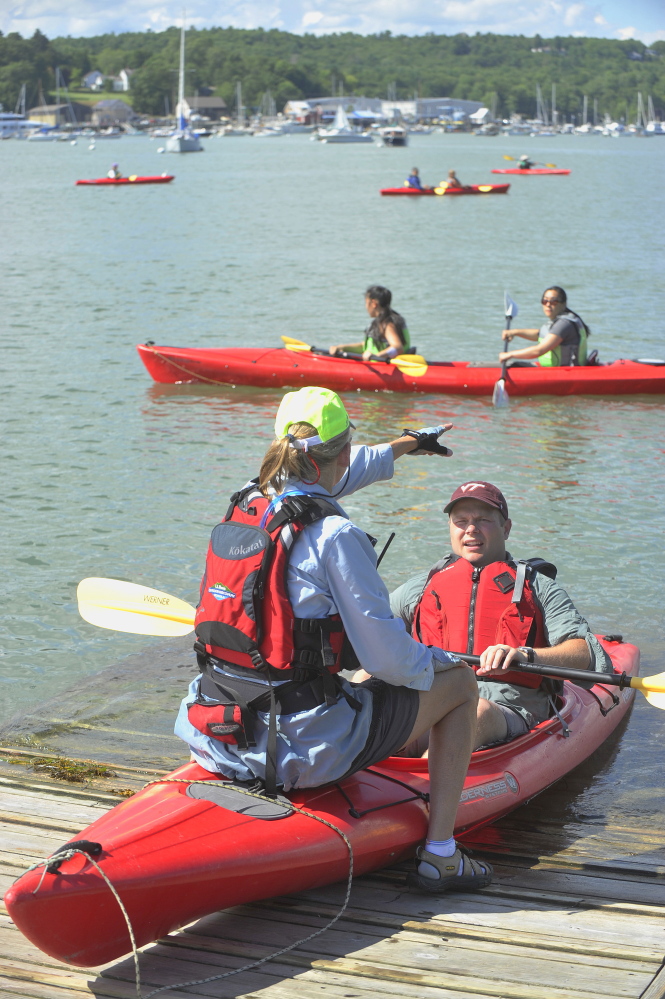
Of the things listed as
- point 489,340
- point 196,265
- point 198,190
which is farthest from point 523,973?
point 198,190

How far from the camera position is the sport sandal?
307cm

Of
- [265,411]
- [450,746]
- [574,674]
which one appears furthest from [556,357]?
[450,746]

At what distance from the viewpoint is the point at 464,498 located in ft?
12.7

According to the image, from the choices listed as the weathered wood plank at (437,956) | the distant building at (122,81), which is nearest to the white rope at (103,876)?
the weathered wood plank at (437,956)

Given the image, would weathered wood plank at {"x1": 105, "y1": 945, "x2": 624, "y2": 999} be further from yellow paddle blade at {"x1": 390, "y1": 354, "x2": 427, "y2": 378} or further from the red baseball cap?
yellow paddle blade at {"x1": 390, "y1": 354, "x2": 427, "y2": 378}

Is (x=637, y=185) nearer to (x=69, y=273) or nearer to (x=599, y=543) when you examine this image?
(x=69, y=273)

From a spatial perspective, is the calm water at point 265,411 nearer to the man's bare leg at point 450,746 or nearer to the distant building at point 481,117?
the man's bare leg at point 450,746

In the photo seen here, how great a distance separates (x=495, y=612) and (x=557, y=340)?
751 centimetres

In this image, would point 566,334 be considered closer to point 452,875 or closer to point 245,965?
point 452,875

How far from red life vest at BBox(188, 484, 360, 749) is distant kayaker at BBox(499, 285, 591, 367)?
810 centimetres

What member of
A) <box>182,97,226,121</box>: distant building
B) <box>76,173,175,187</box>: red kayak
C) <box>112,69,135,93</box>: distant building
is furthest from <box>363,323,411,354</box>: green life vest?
<box>112,69,135,93</box>: distant building

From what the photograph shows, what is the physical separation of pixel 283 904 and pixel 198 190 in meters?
49.1

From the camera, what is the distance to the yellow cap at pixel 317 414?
285cm

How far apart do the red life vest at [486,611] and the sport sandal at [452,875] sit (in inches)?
34.1
